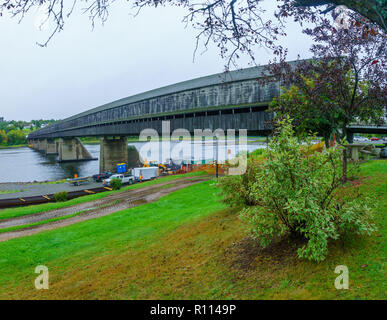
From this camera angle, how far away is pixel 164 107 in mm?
34250

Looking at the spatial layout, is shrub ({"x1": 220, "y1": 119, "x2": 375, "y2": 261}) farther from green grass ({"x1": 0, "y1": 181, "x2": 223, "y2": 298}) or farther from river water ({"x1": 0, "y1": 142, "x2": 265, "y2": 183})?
river water ({"x1": 0, "y1": 142, "x2": 265, "y2": 183})

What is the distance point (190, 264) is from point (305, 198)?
3.26 meters

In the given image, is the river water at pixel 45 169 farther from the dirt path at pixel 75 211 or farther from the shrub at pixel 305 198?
the shrub at pixel 305 198

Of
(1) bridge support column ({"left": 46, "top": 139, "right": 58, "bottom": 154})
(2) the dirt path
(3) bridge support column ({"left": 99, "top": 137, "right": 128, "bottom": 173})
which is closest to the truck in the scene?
(2) the dirt path

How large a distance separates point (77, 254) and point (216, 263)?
558cm

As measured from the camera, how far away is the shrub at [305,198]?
5.16 metres

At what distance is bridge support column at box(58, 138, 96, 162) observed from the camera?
9044 centimetres

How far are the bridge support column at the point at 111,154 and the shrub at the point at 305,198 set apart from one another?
180 ft

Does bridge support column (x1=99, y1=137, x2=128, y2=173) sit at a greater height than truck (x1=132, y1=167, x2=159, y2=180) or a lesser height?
greater

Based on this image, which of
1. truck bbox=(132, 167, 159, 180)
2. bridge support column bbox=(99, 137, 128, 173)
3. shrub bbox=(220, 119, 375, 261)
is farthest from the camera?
bridge support column bbox=(99, 137, 128, 173)

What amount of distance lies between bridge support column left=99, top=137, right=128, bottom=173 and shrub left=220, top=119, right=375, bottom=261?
54.8m

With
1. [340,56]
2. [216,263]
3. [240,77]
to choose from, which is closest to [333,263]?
[216,263]

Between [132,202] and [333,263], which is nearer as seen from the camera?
[333,263]
